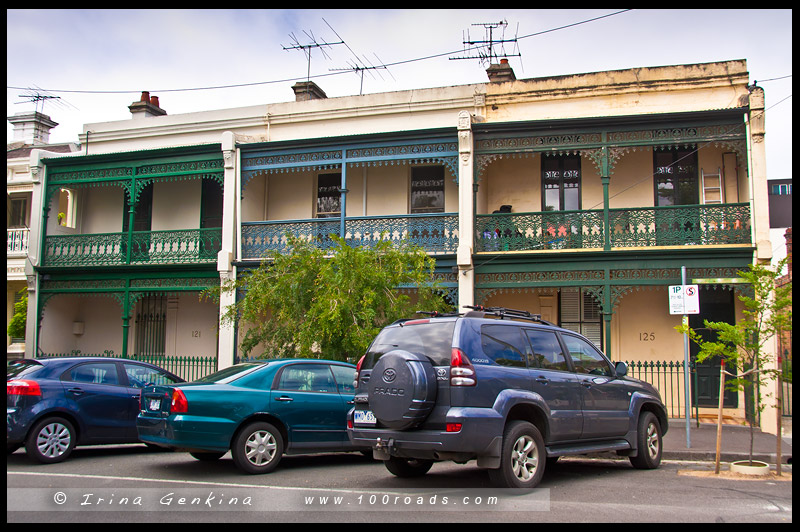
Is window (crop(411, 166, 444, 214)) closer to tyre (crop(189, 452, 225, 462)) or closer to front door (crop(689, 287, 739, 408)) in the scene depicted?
front door (crop(689, 287, 739, 408))

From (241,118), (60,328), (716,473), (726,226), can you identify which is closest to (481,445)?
(716,473)

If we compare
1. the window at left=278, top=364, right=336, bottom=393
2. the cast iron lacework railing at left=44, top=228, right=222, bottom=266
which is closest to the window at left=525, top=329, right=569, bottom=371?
the window at left=278, top=364, right=336, bottom=393

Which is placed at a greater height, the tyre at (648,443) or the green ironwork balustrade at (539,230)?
the green ironwork balustrade at (539,230)

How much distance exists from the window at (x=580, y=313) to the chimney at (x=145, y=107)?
13.2 meters

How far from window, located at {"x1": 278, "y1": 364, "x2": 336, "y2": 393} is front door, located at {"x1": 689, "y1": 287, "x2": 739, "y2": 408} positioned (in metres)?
9.30

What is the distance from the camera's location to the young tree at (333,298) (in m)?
12.5

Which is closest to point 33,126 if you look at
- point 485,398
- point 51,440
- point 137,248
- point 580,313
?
point 137,248

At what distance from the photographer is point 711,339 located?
1566cm

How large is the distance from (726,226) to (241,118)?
12349 mm

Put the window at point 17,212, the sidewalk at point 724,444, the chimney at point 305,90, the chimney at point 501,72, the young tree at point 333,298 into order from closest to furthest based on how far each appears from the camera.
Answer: the sidewalk at point 724,444 → the young tree at point 333,298 → the chimney at point 501,72 → the chimney at point 305,90 → the window at point 17,212

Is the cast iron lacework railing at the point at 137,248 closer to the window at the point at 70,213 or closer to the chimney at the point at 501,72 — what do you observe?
the window at the point at 70,213

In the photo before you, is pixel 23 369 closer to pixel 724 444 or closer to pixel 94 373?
pixel 94 373

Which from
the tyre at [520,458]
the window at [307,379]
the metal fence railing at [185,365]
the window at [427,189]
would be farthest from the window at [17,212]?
the tyre at [520,458]

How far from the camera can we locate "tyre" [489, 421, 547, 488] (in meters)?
6.99
